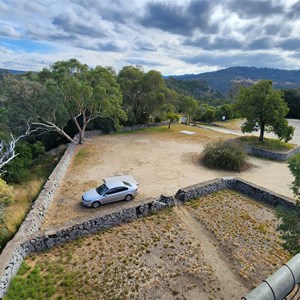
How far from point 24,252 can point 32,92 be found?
50.6ft

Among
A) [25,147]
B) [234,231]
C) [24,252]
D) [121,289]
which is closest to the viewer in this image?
[121,289]

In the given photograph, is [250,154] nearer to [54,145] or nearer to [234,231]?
[234,231]

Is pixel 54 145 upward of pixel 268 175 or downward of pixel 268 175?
downward

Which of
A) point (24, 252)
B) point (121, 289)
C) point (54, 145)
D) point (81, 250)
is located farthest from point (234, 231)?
point (54, 145)

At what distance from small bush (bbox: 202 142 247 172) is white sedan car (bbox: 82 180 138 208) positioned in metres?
8.03

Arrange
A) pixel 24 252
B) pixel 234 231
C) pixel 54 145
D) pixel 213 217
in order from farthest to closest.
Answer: pixel 54 145
pixel 213 217
pixel 234 231
pixel 24 252

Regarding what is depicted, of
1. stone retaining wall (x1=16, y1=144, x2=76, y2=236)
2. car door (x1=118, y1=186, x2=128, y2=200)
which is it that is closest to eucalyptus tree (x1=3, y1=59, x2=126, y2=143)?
stone retaining wall (x1=16, y1=144, x2=76, y2=236)

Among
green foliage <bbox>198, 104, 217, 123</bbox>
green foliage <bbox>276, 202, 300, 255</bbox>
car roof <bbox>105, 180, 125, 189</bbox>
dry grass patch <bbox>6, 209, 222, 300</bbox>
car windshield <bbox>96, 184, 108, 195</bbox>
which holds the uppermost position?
green foliage <bbox>276, 202, 300, 255</bbox>

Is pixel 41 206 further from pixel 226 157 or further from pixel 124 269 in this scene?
pixel 226 157

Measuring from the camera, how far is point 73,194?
544 inches

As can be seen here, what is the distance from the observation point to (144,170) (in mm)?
17453

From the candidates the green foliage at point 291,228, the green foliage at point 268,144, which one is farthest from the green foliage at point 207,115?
the green foliage at point 291,228

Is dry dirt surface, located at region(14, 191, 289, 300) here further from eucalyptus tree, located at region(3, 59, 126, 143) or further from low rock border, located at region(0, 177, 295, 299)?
eucalyptus tree, located at region(3, 59, 126, 143)

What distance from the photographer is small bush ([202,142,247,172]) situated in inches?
714
